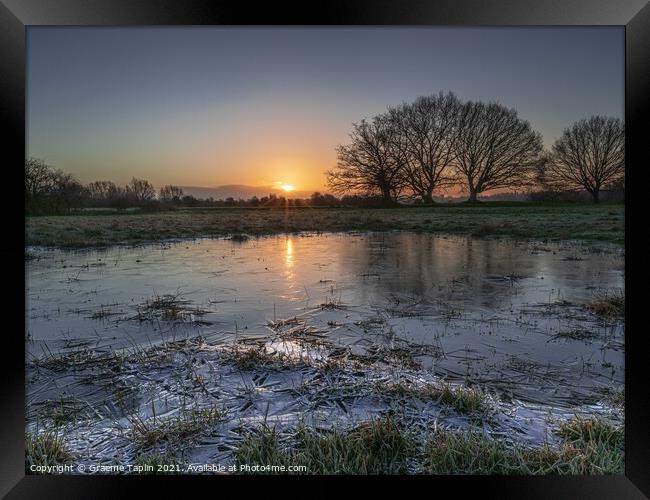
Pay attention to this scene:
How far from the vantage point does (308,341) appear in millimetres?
3799

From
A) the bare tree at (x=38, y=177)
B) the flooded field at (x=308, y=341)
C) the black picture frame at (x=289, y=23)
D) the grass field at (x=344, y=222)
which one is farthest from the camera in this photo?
the grass field at (x=344, y=222)

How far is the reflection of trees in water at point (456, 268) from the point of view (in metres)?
4.80

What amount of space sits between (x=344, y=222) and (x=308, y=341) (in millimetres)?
2458

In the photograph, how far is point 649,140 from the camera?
239 cm

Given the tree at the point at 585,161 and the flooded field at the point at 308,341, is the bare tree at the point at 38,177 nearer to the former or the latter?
the flooded field at the point at 308,341

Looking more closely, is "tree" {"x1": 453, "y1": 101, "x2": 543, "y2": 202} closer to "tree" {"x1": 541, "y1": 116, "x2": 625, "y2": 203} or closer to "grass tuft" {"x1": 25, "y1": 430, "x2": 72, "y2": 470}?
"tree" {"x1": 541, "y1": 116, "x2": 625, "y2": 203}

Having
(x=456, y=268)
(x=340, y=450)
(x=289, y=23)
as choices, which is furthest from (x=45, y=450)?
(x=456, y=268)

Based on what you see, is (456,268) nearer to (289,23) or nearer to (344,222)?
(344,222)

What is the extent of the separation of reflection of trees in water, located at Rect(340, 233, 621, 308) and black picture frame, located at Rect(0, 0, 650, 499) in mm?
2341

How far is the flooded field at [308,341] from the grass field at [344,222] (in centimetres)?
28

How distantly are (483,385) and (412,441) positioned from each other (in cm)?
102

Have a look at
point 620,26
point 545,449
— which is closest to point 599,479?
point 545,449

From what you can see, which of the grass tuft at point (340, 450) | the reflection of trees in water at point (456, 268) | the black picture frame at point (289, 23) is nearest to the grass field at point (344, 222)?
the reflection of trees in water at point (456, 268)

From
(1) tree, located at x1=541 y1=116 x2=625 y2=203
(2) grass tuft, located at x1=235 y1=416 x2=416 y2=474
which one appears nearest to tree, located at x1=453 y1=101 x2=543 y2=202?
(1) tree, located at x1=541 y1=116 x2=625 y2=203
